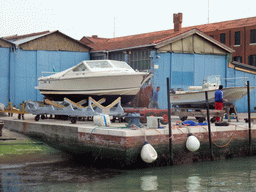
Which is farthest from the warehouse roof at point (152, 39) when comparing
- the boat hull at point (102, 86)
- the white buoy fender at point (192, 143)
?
the white buoy fender at point (192, 143)

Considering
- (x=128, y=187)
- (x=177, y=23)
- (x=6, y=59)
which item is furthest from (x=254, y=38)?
(x=128, y=187)

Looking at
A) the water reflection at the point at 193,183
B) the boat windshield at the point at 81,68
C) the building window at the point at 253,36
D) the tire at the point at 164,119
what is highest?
the building window at the point at 253,36

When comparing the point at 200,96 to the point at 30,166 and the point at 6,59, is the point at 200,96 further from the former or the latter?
the point at 6,59

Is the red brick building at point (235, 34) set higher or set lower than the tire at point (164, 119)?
higher

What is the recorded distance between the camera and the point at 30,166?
1225 cm

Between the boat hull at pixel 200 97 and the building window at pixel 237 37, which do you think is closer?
the boat hull at pixel 200 97

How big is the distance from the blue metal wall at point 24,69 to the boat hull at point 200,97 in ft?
32.5

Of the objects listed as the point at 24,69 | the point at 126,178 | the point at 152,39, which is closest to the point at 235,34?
the point at 152,39

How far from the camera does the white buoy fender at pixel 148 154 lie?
1132 centimetres

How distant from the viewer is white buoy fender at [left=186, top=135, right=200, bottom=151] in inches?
499

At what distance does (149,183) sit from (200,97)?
36.6 feet

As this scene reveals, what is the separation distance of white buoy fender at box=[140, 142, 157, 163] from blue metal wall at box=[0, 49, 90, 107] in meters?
17.1

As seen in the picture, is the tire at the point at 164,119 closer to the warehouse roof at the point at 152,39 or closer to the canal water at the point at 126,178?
the canal water at the point at 126,178

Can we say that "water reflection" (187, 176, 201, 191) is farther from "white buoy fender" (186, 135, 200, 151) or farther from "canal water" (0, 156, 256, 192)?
"white buoy fender" (186, 135, 200, 151)
